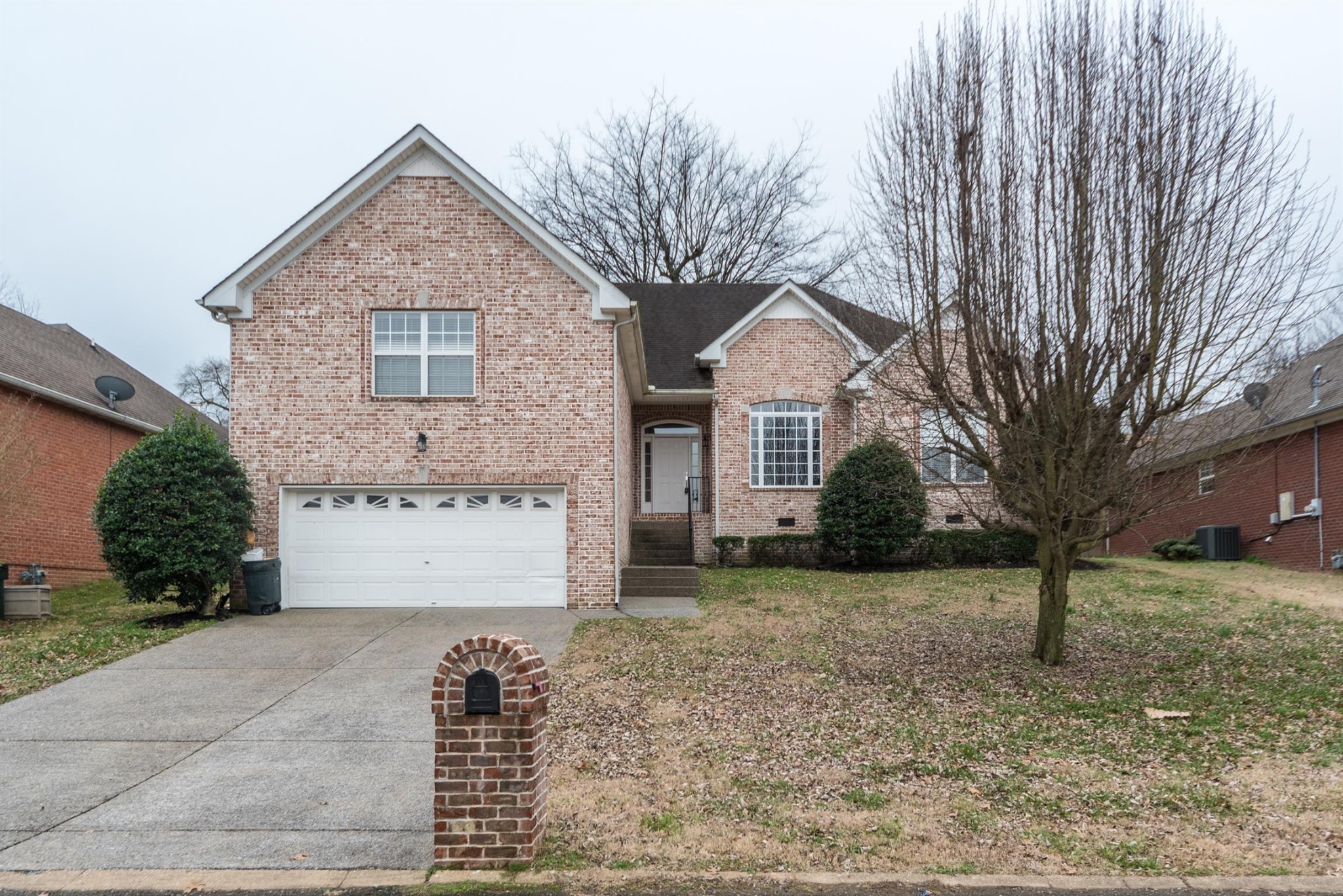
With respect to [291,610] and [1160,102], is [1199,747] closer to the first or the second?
[1160,102]

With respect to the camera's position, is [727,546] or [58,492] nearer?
[58,492]

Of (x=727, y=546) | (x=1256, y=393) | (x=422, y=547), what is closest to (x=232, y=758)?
(x=422, y=547)

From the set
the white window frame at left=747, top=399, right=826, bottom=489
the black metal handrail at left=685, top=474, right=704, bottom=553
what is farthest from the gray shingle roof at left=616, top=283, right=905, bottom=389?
the black metal handrail at left=685, top=474, right=704, bottom=553

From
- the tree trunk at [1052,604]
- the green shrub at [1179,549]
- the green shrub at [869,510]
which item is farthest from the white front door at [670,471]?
the tree trunk at [1052,604]

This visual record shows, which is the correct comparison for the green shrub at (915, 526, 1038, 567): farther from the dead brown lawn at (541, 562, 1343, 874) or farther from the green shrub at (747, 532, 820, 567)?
the dead brown lawn at (541, 562, 1343, 874)

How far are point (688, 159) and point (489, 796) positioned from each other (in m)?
32.2

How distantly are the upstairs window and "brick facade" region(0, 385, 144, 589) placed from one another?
6.52 metres

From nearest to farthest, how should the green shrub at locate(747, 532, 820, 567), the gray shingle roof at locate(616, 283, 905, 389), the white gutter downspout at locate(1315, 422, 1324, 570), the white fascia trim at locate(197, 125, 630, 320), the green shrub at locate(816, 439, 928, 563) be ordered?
the white fascia trim at locate(197, 125, 630, 320), the green shrub at locate(816, 439, 928, 563), the white gutter downspout at locate(1315, 422, 1324, 570), the green shrub at locate(747, 532, 820, 567), the gray shingle roof at locate(616, 283, 905, 389)

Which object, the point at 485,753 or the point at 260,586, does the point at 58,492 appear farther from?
the point at 485,753

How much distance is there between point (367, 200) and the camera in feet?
48.0

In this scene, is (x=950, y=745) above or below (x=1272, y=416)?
below

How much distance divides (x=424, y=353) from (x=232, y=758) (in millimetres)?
8272

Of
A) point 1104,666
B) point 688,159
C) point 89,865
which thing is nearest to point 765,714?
point 1104,666

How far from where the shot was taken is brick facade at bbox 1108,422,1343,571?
1847 cm
